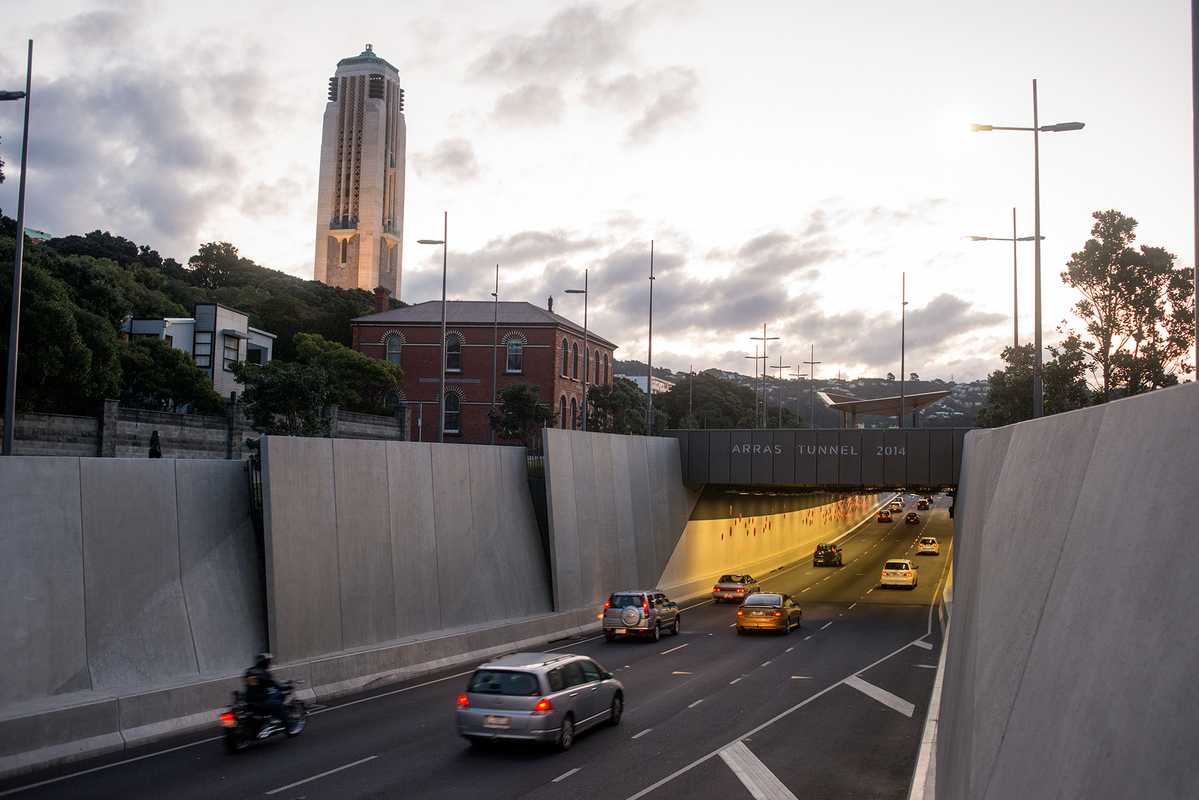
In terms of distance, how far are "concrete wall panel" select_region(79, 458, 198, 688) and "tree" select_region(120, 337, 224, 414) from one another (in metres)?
25.4

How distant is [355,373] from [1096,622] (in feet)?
211

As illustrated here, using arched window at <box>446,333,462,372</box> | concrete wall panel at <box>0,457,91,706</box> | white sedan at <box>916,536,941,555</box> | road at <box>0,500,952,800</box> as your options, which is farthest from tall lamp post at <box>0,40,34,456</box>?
white sedan at <box>916,536,941,555</box>

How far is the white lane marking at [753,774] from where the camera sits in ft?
47.6

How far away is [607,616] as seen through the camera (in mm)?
33156

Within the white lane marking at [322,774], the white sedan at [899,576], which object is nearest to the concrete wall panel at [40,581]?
the white lane marking at [322,774]

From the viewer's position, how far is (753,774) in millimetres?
15688

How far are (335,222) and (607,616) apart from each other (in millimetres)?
152090

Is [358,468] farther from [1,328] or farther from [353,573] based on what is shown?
[1,328]

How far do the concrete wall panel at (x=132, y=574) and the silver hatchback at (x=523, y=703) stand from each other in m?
6.49

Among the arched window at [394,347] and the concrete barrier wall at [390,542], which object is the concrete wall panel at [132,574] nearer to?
the concrete barrier wall at [390,542]

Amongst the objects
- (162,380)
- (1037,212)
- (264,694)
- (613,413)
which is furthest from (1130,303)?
(613,413)

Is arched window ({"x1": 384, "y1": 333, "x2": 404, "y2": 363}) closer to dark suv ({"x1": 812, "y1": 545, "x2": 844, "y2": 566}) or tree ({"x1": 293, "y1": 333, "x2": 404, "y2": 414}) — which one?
tree ({"x1": 293, "y1": 333, "x2": 404, "y2": 414})

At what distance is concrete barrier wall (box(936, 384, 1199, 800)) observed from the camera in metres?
4.71

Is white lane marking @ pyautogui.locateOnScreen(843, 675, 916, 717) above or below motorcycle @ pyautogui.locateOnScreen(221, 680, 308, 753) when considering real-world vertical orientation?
below
